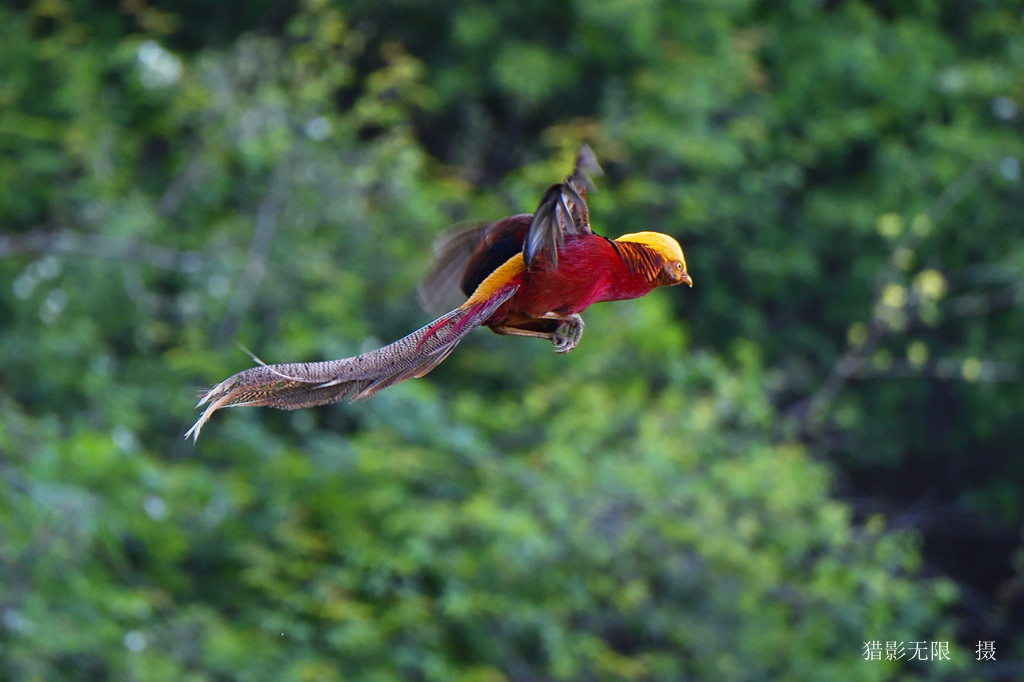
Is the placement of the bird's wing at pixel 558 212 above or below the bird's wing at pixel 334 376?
above

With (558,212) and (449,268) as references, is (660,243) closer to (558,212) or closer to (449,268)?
(558,212)

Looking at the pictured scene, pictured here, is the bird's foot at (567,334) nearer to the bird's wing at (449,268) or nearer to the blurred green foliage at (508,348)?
the bird's wing at (449,268)

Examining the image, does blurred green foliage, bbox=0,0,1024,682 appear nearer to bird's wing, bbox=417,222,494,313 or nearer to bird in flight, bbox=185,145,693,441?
bird's wing, bbox=417,222,494,313

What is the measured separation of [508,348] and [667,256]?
455 centimetres

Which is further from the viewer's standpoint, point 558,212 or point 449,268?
point 449,268

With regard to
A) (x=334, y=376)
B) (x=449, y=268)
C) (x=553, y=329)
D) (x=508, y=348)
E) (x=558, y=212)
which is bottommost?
(x=334, y=376)

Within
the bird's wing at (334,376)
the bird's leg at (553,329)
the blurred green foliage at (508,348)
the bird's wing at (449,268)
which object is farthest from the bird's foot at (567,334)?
the blurred green foliage at (508,348)

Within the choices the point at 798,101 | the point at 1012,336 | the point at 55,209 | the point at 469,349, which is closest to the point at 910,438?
the point at 1012,336

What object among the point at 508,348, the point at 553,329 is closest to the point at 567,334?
the point at 553,329

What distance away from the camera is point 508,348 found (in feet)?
20.3

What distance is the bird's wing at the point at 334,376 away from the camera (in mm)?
1349

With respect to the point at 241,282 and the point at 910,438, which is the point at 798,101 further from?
the point at 241,282

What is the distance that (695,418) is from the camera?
609cm

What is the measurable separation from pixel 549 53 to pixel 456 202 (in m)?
1.18
